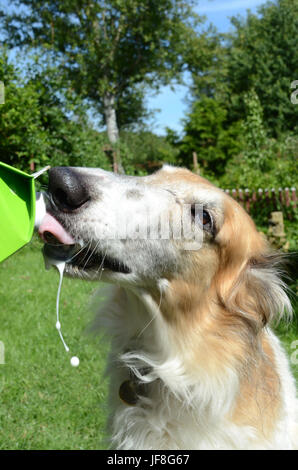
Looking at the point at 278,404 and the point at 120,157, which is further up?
the point at 120,157

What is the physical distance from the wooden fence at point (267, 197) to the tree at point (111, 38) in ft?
48.7

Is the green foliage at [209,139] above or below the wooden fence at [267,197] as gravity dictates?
above

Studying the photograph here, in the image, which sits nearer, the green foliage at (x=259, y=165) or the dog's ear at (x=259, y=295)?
the dog's ear at (x=259, y=295)

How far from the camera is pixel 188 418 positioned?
273 cm

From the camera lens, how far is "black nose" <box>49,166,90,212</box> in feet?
7.25

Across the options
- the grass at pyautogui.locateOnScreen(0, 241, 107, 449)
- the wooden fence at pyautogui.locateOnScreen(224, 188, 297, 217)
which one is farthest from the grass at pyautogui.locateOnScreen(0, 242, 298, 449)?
the wooden fence at pyautogui.locateOnScreen(224, 188, 297, 217)

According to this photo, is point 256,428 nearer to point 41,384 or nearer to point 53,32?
point 41,384

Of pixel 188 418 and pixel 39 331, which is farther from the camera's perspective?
pixel 39 331

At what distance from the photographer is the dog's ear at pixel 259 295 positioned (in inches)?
114

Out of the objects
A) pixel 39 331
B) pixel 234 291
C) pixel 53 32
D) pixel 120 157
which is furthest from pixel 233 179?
pixel 53 32

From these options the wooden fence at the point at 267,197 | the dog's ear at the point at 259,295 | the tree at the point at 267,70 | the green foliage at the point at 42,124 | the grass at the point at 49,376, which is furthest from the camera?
the tree at the point at 267,70

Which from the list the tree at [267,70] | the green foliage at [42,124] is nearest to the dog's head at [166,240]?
the green foliage at [42,124]

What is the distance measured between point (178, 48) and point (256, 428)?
30.5 m

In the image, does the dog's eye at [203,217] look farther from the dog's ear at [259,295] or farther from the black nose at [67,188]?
the black nose at [67,188]
